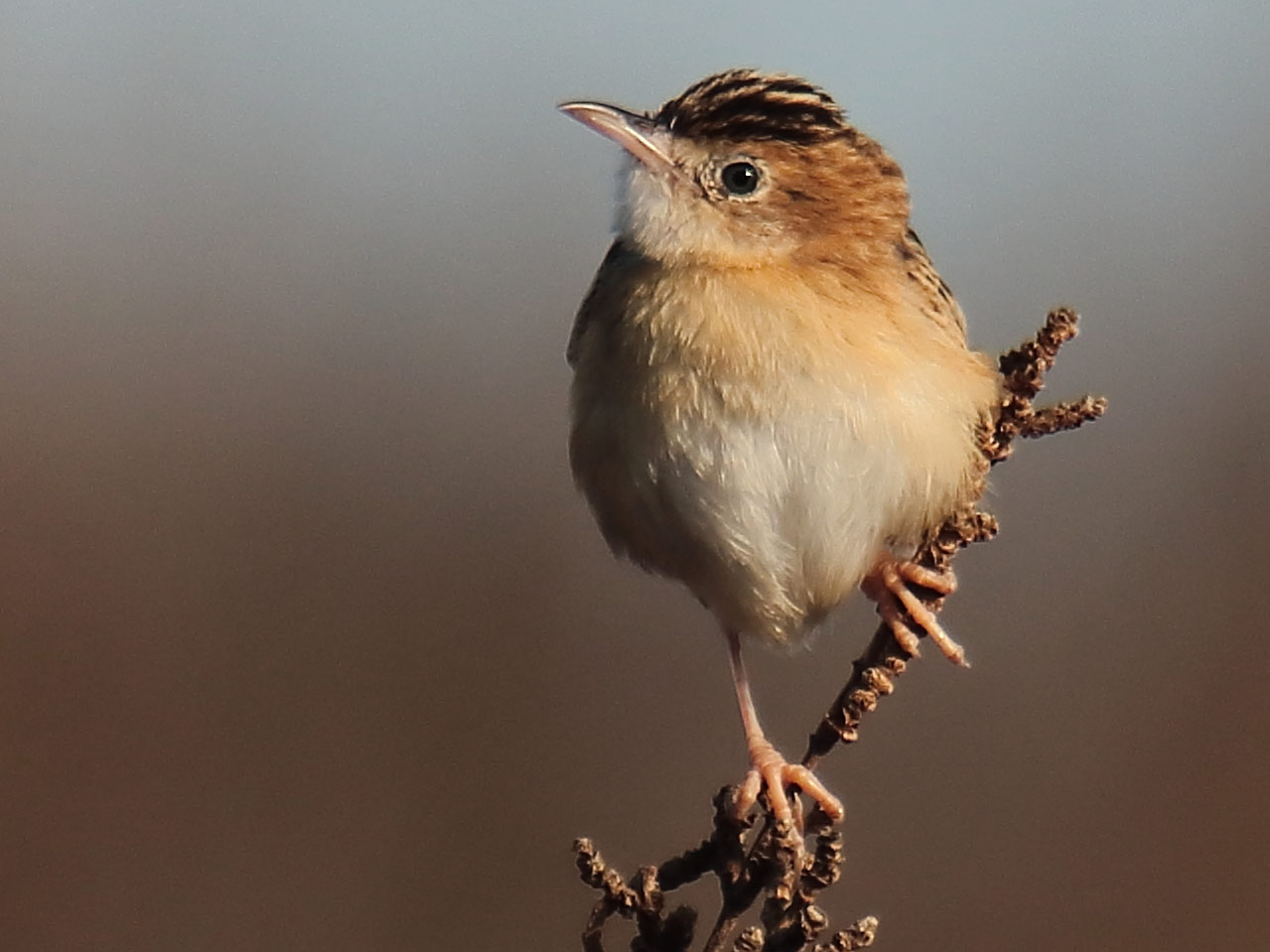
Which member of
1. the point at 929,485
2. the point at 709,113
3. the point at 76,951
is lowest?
the point at 76,951

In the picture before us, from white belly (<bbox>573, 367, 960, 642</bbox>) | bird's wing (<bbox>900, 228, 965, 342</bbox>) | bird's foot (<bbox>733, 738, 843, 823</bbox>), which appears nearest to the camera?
bird's foot (<bbox>733, 738, 843, 823</bbox>)

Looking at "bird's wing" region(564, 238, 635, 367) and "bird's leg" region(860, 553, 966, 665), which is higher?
"bird's wing" region(564, 238, 635, 367)

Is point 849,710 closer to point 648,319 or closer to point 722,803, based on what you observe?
point 722,803

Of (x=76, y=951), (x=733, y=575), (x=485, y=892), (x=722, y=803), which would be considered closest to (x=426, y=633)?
(x=485, y=892)

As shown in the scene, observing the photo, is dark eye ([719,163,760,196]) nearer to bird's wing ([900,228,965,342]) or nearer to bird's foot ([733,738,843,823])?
bird's wing ([900,228,965,342])

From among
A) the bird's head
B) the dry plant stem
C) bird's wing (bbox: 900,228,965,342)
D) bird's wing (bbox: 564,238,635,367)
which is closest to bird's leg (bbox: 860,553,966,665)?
the dry plant stem

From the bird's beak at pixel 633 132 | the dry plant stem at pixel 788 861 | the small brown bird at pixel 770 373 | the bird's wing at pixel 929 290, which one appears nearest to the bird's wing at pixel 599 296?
the small brown bird at pixel 770 373

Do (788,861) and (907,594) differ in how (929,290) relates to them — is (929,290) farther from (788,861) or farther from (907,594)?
(788,861)

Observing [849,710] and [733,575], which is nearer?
[849,710]

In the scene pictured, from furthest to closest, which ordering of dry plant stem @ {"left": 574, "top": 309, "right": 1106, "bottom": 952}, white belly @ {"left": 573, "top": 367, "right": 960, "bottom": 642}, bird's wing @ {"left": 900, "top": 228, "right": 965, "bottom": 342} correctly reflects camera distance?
1. bird's wing @ {"left": 900, "top": 228, "right": 965, "bottom": 342}
2. white belly @ {"left": 573, "top": 367, "right": 960, "bottom": 642}
3. dry plant stem @ {"left": 574, "top": 309, "right": 1106, "bottom": 952}
